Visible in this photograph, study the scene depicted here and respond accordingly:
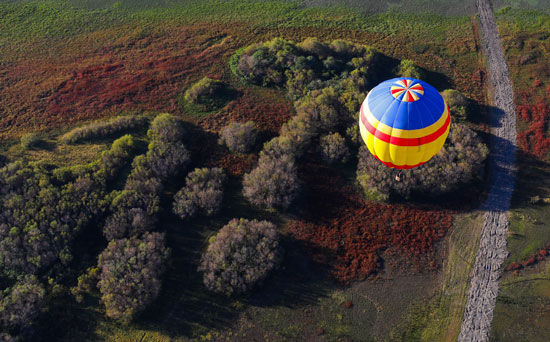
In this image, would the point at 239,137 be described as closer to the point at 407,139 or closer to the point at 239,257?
the point at 239,257

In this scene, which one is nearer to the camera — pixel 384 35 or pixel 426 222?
pixel 426 222

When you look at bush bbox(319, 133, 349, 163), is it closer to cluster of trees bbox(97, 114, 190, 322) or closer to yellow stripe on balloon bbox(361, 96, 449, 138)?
yellow stripe on balloon bbox(361, 96, 449, 138)

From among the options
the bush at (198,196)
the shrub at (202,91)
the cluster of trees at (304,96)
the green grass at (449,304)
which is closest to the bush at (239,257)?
the bush at (198,196)

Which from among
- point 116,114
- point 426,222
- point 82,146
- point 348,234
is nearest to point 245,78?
point 116,114

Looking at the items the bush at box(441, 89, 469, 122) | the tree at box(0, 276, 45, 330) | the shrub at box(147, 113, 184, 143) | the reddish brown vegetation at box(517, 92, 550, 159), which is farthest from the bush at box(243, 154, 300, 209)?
the reddish brown vegetation at box(517, 92, 550, 159)

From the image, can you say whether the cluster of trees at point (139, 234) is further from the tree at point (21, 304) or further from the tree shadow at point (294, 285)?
the tree shadow at point (294, 285)

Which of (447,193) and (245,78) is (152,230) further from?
(447,193)

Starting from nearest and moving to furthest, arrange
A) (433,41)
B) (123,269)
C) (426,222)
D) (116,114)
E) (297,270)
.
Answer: (123,269) → (297,270) → (426,222) → (116,114) → (433,41)
